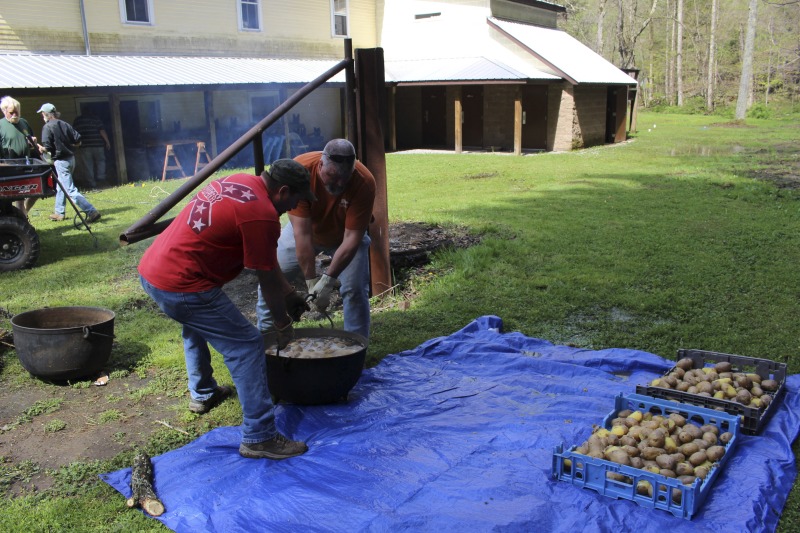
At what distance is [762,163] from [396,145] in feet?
40.7

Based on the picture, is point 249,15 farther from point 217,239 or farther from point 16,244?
point 217,239

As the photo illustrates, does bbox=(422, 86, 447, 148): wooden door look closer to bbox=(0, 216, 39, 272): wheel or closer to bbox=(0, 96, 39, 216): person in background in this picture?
bbox=(0, 96, 39, 216): person in background

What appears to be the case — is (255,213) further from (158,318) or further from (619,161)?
(619,161)

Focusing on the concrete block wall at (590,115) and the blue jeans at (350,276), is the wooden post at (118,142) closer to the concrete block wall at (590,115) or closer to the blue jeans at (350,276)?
the blue jeans at (350,276)

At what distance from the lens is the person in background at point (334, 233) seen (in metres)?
4.44

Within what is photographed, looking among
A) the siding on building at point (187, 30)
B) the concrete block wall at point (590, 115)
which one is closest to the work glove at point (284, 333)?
the siding on building at point (187, 30)

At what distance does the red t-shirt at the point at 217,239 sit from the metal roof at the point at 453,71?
1767cm

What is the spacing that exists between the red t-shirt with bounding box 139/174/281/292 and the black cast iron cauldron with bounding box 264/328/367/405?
2.51ft

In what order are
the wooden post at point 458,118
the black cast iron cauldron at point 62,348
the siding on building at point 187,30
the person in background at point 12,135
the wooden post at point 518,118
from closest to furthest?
the black cast iron cauldron at point 62,348, the person in background at point 12,135, the siding on building at point 187,30, the wooden post at point 518,118, the wooden post at point 458,118

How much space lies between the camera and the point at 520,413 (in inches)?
166

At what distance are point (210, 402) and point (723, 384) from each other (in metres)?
3.19

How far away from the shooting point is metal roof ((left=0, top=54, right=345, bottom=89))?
1411 centimetres

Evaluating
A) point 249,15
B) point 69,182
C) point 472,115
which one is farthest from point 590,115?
point 69,182

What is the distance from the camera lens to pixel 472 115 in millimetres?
24625
